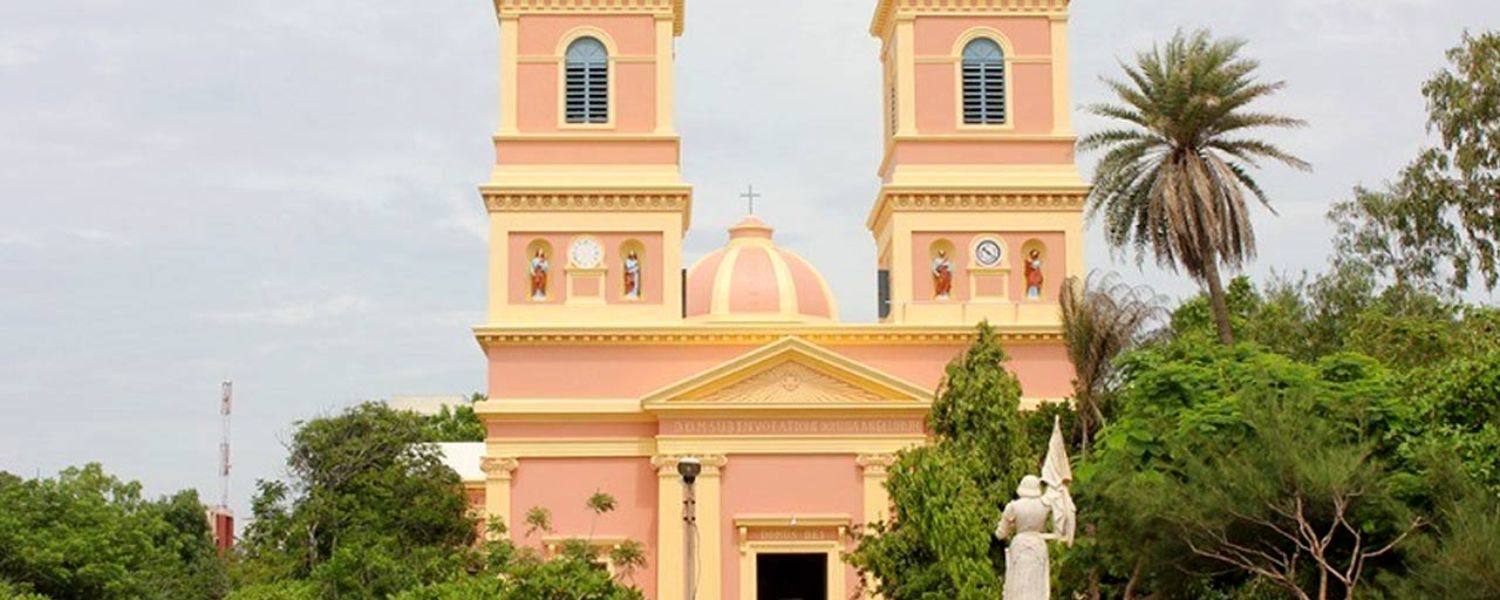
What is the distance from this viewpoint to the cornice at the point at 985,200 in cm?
4447

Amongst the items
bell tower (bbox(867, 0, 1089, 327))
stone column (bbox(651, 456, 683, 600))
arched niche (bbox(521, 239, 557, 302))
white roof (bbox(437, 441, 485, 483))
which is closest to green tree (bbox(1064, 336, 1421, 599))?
stone column (bbox(651, 456, 683, 600))

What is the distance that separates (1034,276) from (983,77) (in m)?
4.34

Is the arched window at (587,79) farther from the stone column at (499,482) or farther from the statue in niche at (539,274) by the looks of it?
the stone column at (499,482)

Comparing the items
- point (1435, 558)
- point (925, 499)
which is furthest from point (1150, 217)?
point (1435, 558)

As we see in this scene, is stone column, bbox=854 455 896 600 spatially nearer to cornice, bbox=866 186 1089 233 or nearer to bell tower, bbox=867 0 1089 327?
bell tower, bbox=867 0 1089 327

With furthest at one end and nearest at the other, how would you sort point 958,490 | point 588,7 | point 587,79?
Result: point 587,79 < point 588,7 < point 958,490

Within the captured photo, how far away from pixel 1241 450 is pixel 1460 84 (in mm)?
16655

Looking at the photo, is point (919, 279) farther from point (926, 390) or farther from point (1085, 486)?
point (1085, 486)

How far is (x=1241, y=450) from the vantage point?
29.9 metres

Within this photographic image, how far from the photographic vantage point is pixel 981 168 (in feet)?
148

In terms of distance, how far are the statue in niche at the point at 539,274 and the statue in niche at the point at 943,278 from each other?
307 inches

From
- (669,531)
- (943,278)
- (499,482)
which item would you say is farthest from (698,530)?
A: (943,278)

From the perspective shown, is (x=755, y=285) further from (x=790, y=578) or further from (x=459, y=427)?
(x=459, y=427)

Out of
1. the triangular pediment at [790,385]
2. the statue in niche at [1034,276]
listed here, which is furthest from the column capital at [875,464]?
the statue in niche at [1034,276]
